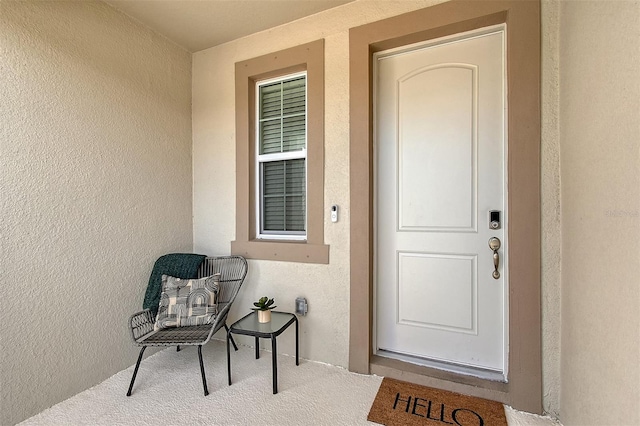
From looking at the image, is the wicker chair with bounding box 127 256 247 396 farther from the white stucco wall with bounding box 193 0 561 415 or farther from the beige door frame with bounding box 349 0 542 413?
the beige door frame with bounding box 349 0 542 413

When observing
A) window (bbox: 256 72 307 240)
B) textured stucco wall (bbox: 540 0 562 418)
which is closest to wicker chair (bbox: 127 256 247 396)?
window (bbox: 256 72 307 240)

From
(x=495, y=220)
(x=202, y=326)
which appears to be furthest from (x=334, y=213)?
(x=202, y=326)

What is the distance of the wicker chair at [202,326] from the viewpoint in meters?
1.77

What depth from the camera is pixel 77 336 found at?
1826mm

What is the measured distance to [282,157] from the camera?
2.40 metres

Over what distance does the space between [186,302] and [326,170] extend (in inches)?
57.7

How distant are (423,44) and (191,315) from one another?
261 cm

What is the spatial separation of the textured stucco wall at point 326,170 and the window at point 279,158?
0.09m

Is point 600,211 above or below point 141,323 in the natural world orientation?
above

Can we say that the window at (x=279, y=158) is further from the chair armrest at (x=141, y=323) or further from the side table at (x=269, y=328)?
the chair armrest at (x=141, y=323)

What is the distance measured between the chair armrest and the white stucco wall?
67 centimetres

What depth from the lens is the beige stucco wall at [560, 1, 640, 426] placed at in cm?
104

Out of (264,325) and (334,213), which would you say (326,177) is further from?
(264,325)

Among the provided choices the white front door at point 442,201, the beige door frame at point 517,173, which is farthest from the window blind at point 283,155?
the beige door frame at point 517,173
